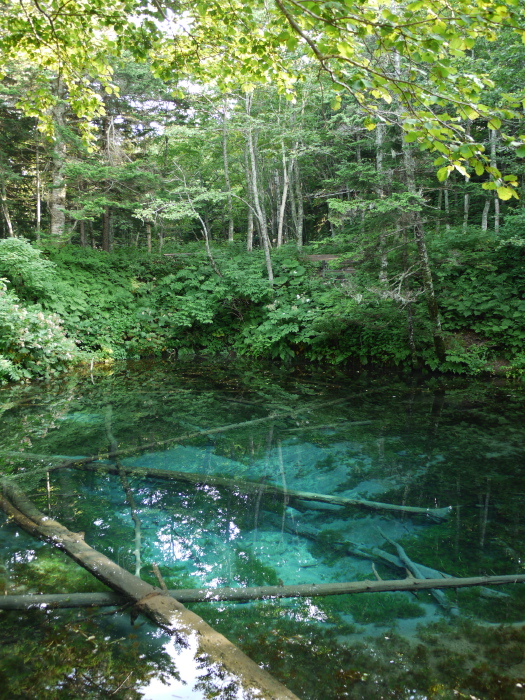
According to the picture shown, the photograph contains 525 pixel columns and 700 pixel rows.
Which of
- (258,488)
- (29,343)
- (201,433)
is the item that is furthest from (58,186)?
(258,488)

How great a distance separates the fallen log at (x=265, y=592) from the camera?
2.62 metres

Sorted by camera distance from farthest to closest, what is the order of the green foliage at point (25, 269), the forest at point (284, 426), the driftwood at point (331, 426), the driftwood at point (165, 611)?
the green foliage at point (25, 269)
the driftwood at point (331, 426)
the forest at point (284, 426)
the driftwood at point (165, 611)

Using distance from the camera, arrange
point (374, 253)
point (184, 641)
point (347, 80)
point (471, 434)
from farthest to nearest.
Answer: point (374, 253) < point (471, 434) < point (347, 80) < point (184, 641)

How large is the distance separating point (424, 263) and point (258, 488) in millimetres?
7293

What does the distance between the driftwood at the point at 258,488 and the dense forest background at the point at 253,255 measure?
168 inches

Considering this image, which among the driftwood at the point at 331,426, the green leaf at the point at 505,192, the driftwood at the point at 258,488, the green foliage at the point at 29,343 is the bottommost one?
the driftwood at the point at 331,426

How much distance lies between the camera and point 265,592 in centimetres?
279

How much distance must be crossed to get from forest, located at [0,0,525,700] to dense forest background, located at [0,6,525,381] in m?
0.11

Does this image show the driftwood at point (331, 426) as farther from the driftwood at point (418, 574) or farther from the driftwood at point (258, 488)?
the driftwood at point (418, 574)

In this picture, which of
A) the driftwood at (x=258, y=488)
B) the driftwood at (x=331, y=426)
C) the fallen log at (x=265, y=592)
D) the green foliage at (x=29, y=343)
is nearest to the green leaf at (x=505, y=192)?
the fallen log at (x=265, y=592)

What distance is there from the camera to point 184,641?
7.51 ft

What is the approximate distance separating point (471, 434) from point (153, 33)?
6844mm

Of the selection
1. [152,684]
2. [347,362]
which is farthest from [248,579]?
[347,362]

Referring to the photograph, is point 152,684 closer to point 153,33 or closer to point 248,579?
point 248,579
